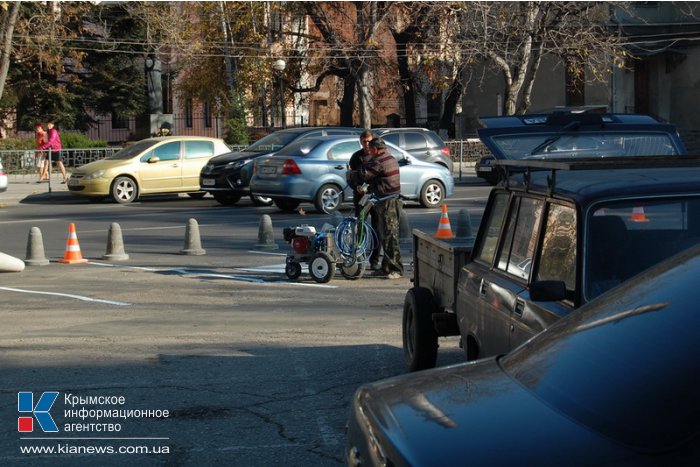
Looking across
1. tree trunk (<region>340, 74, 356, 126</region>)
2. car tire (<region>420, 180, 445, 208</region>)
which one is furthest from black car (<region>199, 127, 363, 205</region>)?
tree trunk (<region>340, 74, 356, 126</region>)

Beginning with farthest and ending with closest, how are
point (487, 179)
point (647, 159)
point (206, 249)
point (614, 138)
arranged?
1. point (487, 179)
2. point (206, 249)
3. point (614, 138)
4. point (647, 159)

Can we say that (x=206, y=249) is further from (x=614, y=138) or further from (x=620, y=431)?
(x=620, y=431)

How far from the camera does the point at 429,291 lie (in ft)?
27.7

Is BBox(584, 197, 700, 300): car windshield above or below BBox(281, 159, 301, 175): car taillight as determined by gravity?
below

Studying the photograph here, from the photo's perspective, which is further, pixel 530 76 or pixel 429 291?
pixel 530 76

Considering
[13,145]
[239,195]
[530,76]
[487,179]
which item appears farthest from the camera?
[530,76]

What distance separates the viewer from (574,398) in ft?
10.8

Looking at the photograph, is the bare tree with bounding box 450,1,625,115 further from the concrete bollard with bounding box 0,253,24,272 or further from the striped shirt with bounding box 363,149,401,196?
the concrete bollard with bounding box 0,253,24,272

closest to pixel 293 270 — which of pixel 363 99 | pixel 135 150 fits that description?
pixel 135 150

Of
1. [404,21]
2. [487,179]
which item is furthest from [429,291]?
[404,21]

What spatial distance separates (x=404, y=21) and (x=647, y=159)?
133 feet

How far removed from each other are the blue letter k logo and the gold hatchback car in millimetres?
19950

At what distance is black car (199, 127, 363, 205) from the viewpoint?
26.1 m

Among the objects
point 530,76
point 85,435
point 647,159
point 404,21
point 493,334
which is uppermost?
point 404,21
